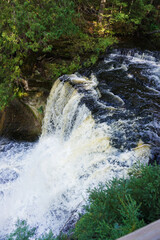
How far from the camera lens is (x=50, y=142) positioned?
255 inches

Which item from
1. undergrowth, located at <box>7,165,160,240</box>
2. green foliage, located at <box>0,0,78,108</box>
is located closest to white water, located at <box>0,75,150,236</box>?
undergrowth, located at <box>7,165,160,240</box>

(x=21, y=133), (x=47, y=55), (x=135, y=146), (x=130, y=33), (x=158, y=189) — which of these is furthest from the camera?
(x=130, y=33)

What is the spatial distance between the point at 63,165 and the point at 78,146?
64cm

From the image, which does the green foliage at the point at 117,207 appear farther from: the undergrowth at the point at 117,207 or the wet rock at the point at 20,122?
the wet rock at the point at 20,122

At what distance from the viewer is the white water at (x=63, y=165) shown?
403 cm

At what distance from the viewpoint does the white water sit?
4027 millimetres

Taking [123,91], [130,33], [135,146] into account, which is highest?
[130,33]

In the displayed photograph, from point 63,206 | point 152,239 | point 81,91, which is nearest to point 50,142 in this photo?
point 81,91

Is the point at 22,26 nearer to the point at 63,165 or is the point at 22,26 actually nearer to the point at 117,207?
the point at 63,165

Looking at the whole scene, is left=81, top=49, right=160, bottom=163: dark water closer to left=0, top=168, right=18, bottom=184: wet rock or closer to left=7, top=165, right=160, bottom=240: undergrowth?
left=7, top=165, right=160, bottom=240: undergrowth

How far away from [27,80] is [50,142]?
285 centimetres

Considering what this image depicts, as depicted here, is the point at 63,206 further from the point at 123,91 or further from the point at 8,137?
the point at 8,137

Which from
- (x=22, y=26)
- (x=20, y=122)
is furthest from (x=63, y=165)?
(x=22, y=26)

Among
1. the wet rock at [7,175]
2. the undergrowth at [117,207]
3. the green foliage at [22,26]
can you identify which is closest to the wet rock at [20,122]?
the green foliage at [22,26]
